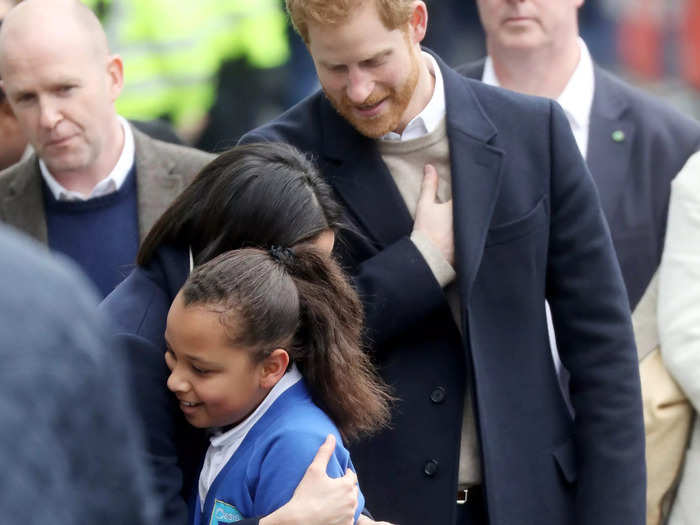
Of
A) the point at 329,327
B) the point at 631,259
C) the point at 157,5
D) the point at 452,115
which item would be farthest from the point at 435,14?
the point at 329,327

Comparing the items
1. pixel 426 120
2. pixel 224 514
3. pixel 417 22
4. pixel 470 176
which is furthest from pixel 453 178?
pixel 224 514

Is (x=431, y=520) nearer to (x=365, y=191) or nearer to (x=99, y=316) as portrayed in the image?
(x=365, y=191)

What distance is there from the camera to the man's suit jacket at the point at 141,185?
11.9ft

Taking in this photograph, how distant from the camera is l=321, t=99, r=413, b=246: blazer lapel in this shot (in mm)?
2953

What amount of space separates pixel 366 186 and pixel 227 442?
2.47 ft

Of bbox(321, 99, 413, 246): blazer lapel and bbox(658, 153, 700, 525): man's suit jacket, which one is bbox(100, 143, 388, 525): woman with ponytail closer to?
bbox(321, 99, 413, 246): blazer lapel

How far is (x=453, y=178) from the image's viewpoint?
9.63 ft

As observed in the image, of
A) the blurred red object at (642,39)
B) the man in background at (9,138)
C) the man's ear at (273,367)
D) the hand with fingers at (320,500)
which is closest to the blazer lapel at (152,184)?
the man in background at (9,138)

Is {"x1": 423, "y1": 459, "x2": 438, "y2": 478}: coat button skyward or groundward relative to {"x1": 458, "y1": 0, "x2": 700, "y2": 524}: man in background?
groundward

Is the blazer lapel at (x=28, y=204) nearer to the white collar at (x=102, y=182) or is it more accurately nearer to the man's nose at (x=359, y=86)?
the white collar at (x=102, y=182)

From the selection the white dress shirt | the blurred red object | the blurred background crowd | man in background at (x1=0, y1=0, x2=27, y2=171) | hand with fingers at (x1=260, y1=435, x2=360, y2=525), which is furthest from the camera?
the blurred red object

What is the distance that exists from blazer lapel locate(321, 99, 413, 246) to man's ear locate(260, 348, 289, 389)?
59 centimetres

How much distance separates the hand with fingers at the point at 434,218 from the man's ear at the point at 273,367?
0.57m

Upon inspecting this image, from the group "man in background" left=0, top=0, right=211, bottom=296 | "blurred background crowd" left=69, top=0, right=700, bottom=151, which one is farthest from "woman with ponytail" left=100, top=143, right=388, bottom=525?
"blurred background crowd" left=69, top=0, right=700, bottom=151
